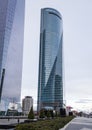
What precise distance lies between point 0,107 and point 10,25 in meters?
34.1

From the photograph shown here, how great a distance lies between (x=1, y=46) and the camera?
316 feet

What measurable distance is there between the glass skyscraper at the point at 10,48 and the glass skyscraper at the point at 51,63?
55.1 meters

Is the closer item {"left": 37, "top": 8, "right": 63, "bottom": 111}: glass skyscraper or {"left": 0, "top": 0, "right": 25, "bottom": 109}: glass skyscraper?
{"left": 0, "top": 0, "right": 25, "bottom": 109}: glass skyscraper

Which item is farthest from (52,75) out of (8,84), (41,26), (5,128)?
(5,128)

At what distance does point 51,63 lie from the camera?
172 metres

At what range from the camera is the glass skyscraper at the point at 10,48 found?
96.4 m

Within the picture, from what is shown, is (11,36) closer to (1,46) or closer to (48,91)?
(1,46)

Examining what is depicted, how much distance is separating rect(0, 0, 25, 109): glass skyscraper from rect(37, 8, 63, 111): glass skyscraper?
2171 inches

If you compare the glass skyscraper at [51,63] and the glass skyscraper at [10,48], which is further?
the glass skyscraper at [51,63]

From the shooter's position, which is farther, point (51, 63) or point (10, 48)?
point (51, 63)

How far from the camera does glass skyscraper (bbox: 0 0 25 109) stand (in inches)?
3795

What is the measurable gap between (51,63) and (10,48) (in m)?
72.5

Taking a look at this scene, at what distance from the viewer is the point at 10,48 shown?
103 metres

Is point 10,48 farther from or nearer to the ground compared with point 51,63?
nearer to the ground
